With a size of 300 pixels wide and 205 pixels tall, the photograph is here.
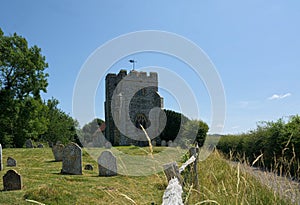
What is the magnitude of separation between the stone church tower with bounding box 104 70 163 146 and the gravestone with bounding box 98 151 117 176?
22.9 meters

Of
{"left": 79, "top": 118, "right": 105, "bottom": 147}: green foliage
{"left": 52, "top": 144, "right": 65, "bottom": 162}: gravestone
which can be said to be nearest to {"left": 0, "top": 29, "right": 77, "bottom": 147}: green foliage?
{"left": 79, "top": 118, "right": 105, "bottom": 147}: green foliage

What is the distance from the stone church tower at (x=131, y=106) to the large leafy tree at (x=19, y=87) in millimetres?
10065

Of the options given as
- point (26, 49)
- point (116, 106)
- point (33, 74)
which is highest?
point (26, 49)

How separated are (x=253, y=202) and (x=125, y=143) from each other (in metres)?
29.5

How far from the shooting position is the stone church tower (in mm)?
33000

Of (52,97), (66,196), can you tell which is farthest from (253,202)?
(52,97)

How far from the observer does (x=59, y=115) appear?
47625 mm

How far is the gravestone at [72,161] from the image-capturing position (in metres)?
9.34

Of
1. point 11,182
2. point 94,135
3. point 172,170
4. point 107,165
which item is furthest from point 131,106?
point 172,170

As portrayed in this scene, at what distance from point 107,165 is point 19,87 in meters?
19.3

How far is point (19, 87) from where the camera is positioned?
81.7 ft

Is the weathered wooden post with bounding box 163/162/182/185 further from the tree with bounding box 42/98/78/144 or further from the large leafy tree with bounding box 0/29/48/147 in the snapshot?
the tree with bounding box 42/98/78/144

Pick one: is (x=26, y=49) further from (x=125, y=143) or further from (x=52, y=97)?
(x=52, y=97)

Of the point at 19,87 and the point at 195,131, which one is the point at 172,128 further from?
the point at 19,87
